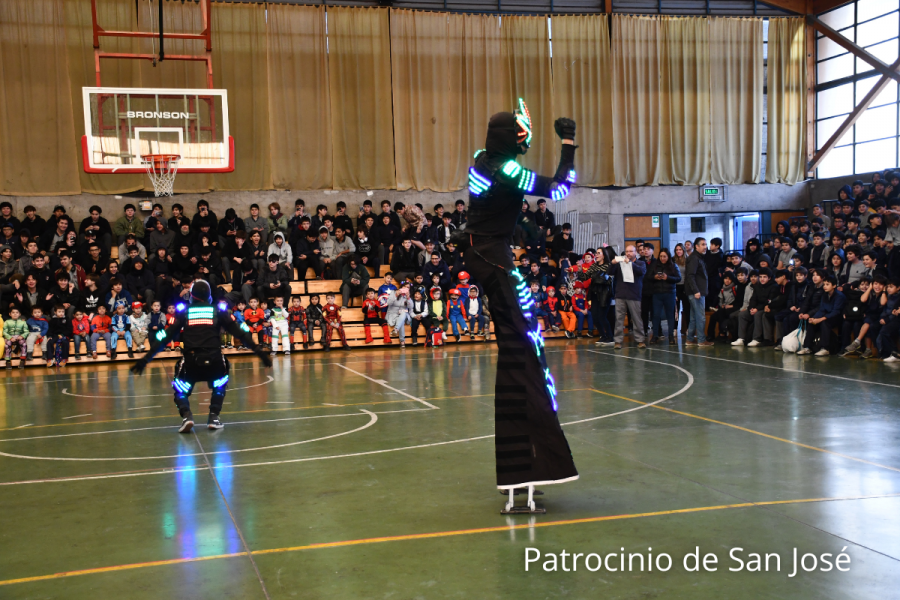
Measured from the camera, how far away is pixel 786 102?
28984mm

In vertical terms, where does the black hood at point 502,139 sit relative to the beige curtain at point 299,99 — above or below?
below

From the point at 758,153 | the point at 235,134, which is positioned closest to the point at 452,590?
the point at 235,134

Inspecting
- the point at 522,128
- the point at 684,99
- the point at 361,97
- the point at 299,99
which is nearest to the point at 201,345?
the point at 522,128

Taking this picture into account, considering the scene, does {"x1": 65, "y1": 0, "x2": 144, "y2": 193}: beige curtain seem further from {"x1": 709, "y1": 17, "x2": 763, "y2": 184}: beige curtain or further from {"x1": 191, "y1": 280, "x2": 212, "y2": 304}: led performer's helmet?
{"x1": 709, "y1": 17, "x2": 763, "y2": 184}: beige curtain

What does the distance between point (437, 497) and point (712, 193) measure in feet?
82.4

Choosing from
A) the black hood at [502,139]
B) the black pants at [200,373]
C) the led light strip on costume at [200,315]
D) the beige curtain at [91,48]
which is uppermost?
the beige curtain at [91,48]

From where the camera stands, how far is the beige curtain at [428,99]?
86.1 feet

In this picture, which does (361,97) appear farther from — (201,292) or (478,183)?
(478,183)

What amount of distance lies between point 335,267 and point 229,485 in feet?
53.4

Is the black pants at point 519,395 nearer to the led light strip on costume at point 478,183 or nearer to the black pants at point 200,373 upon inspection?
the led light strip on costume at point 478,183

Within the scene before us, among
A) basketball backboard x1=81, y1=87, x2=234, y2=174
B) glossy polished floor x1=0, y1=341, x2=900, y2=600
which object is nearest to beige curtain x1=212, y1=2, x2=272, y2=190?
basketball backboard x1=81, y1=87, x2=234, y2=174

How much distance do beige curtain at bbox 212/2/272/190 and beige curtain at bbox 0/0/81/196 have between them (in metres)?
4.41

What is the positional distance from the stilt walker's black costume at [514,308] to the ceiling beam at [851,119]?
2505 cm

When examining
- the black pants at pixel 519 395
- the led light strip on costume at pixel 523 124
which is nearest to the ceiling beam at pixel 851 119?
the led light strip on costume at pixel 523 124
